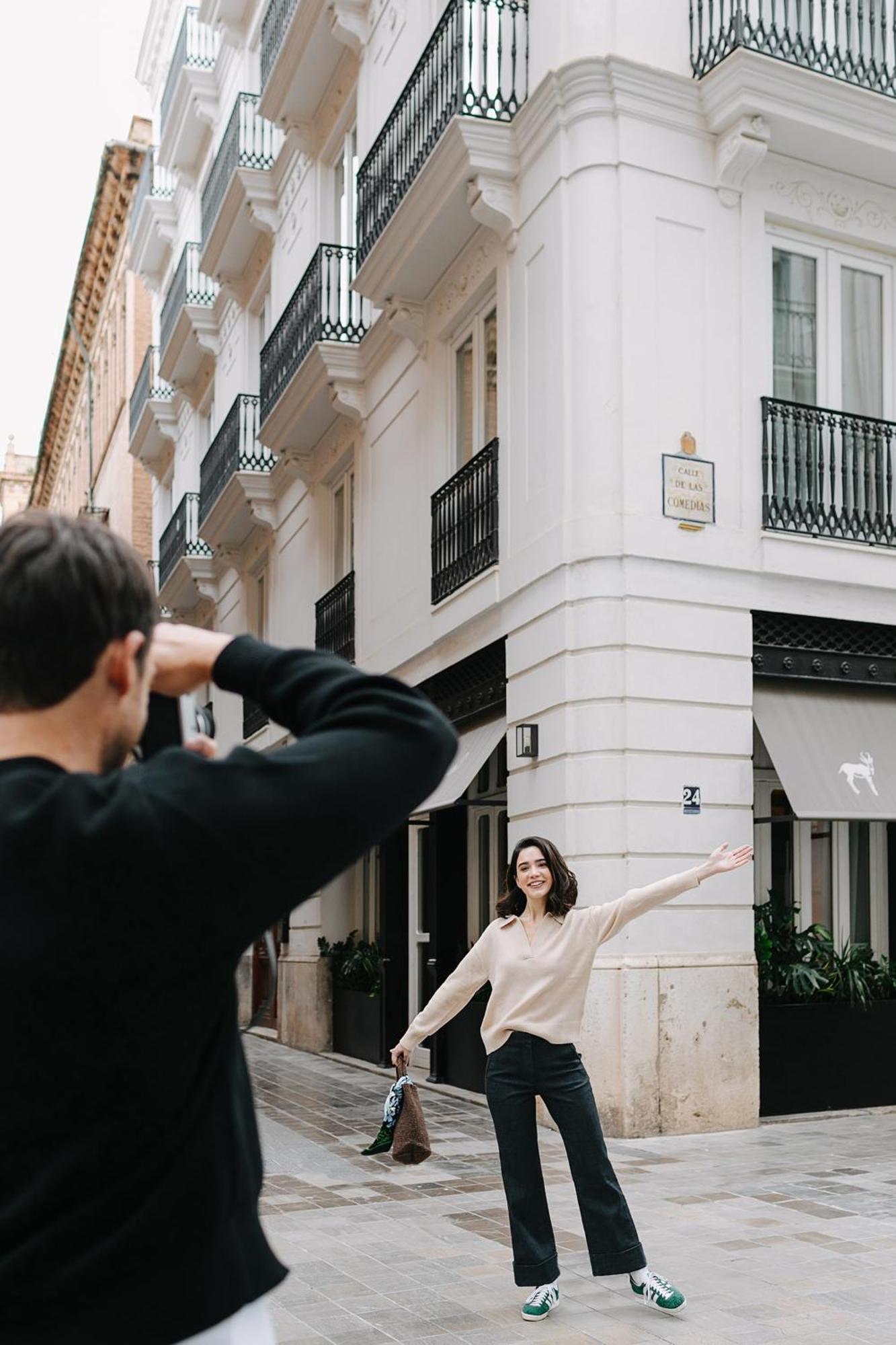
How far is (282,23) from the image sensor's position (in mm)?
19719

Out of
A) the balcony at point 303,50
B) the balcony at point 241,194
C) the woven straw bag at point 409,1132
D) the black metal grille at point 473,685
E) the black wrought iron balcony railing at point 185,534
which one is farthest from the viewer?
the black wrought iron balcony railing at point 185,534

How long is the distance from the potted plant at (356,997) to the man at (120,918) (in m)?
15.2

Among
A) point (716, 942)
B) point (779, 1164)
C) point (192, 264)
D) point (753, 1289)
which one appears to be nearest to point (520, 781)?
point (716, 942)

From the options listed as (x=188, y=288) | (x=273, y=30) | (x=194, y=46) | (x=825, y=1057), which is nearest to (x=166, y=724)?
(x=825, y=1057)

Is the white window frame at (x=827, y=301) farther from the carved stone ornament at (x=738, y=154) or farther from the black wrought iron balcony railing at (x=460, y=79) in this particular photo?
the black wrought iron balcony railing at (x=460, y=79)

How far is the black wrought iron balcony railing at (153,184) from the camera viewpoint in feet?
107

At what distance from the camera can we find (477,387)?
14320 millimetres

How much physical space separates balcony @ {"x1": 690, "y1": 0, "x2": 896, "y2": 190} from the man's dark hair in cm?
1120

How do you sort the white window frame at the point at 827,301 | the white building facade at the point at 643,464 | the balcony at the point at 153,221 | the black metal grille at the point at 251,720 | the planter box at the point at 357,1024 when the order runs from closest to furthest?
the white building facade at the point at 643,464, the white window frame at the point at 827,301, the planter box at the point at 357,1024, the black metal grille at the point at 251,720, the balcony at the point at 153,221

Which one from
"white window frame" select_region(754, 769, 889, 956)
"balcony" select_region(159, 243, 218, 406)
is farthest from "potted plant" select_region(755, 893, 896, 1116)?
"balcony" select_region(159, 243, 218, 406)

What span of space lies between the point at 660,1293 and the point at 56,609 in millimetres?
5322

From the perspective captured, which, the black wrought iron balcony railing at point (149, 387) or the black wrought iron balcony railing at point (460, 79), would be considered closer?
the black wrought iron balcony railing at point (460, 79)

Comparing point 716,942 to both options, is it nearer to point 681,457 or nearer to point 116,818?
point 681,457

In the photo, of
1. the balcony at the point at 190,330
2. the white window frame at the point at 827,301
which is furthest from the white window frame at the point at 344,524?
the balcony at the point at 190,330
